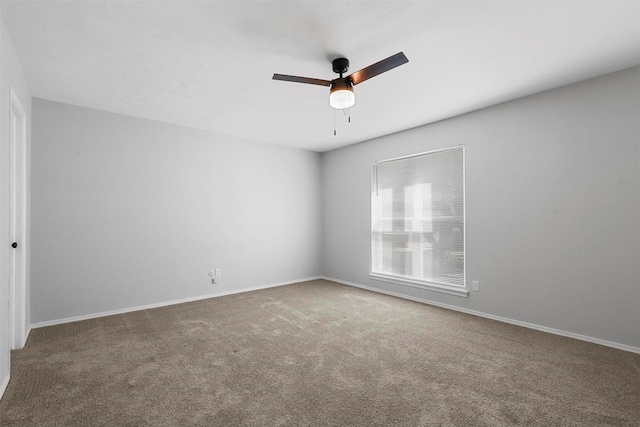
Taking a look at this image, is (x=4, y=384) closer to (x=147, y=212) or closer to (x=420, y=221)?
(x=147, y=212)

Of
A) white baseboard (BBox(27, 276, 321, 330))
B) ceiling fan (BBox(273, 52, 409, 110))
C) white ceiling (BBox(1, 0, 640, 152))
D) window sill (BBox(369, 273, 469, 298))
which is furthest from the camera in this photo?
window sill (BBox(369, 273, 469, 298))

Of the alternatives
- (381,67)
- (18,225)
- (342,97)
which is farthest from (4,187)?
(381,67)

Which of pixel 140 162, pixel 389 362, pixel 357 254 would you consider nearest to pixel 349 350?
pixel 389 362

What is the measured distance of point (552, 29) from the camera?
2.27 m

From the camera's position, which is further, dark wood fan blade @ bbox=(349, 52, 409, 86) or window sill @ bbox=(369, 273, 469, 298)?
window sill @ bbox=(369, 273, 469, 298)

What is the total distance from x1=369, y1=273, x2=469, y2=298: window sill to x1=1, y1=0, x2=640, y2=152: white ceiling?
7.68 feet

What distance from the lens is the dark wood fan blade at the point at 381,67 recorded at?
2.11 meters

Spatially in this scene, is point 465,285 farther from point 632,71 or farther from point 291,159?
point 291,159

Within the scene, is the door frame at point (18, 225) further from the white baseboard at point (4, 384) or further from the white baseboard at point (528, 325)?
the white baseboard at point (528, 325)

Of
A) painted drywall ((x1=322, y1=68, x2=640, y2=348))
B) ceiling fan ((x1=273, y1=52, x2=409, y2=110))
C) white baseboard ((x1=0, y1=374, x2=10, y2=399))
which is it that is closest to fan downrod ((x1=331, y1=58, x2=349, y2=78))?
ceiling fan ((x1=273, y1=52, x2=409, y2=110))

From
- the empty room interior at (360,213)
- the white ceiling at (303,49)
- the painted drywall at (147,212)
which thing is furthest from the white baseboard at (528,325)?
the white ceiling at (303,49)

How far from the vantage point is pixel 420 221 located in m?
→ 4.62

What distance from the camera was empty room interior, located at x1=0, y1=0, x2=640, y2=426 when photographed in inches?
83.0

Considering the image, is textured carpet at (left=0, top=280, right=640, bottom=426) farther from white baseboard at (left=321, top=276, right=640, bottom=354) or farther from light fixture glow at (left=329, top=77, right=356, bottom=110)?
light fixture glow at (left=329, top=77, right=356, bottom=110)
